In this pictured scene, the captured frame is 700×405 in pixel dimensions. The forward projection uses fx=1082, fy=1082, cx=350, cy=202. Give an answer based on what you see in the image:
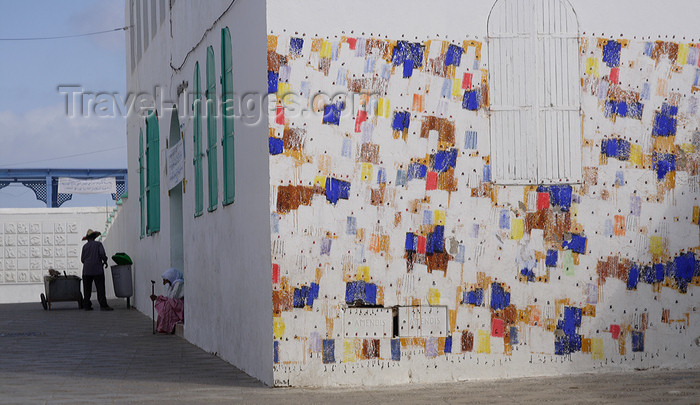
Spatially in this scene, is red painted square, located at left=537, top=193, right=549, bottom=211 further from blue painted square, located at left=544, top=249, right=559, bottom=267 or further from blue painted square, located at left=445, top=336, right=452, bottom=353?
blue painted square, located at left=445, top=336, right=452, bottom=353

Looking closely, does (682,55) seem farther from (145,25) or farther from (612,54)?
(145,25)

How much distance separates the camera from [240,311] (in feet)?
35.1

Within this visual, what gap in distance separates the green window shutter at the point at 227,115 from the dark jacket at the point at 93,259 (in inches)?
520

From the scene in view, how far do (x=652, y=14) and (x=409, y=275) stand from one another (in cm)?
334

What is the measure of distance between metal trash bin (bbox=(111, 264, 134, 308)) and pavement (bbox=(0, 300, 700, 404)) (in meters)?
9.00

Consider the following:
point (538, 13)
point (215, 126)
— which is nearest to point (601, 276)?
point (538, 13)

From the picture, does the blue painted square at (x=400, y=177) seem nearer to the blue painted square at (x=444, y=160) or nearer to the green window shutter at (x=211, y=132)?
the blue painted square at (x=444, y=160)

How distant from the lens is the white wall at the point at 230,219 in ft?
31.2

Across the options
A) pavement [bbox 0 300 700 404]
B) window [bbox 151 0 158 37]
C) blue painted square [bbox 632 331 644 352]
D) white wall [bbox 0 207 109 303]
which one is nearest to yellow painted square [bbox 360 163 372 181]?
pavement [bbox 0 300 700 404]

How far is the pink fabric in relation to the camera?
15977 mm

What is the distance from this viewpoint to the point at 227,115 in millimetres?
11000

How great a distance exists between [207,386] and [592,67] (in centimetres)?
448

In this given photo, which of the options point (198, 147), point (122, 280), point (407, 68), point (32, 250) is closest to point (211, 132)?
point (198, 147)

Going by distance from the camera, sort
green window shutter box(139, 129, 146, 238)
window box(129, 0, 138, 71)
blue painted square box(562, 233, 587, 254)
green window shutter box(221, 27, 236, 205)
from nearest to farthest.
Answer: blue painted square box(562, 233, 587, 254)
green window shutter box(221, 27, 236, 205)
green window shutter box(139, 129, 146, 238)
window box(129, 0, 138, 71)
